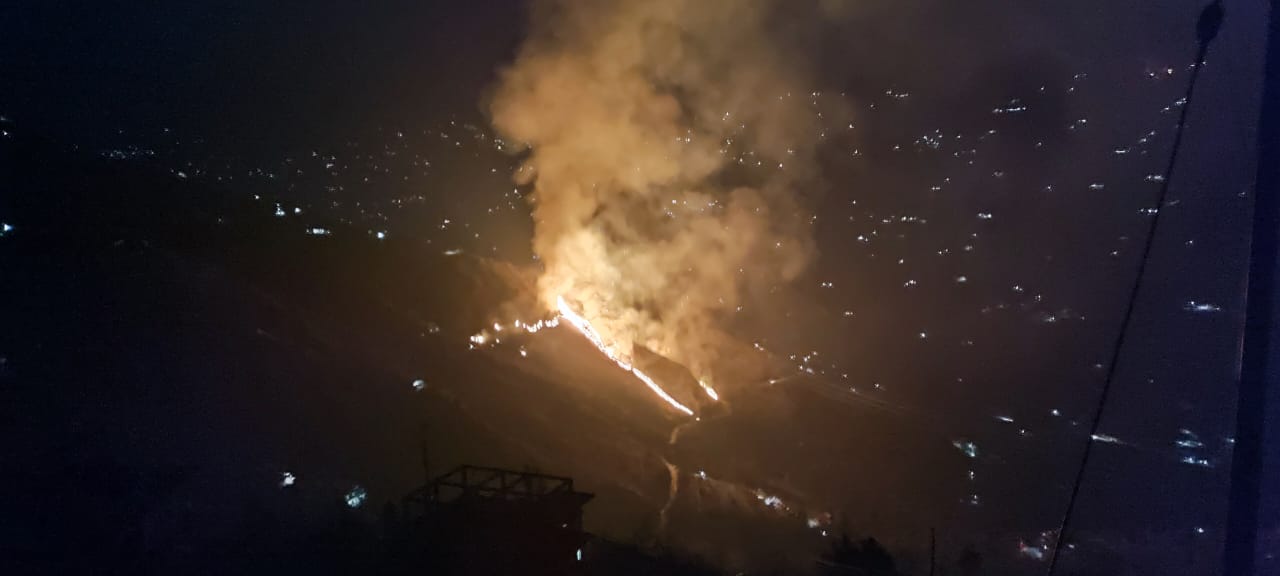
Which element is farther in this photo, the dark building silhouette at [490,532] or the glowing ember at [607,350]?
the glowing ember at [607,350]

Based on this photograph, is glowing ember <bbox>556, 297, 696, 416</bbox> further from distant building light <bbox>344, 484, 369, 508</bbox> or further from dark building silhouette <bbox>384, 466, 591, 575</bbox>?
dark building silhouette <bbox>384, 466, 591, 575</bbox>

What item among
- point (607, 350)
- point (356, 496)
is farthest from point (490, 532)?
point (607, 350)

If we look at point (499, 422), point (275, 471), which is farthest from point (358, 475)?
point (499, 422)

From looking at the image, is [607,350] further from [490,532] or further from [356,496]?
[490,532]

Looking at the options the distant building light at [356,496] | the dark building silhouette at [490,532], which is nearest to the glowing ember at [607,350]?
the distant building light at [356,496]

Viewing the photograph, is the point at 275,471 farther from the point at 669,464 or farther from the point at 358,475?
the point at 669,464

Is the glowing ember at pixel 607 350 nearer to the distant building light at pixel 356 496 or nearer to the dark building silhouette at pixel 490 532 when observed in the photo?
the distant building light at pixel 356 496

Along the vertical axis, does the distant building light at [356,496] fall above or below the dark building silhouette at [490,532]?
above

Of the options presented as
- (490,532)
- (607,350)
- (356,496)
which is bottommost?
(490,532)

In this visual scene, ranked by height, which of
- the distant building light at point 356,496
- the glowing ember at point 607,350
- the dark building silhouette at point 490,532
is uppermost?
the glowing ember at point 607,350
